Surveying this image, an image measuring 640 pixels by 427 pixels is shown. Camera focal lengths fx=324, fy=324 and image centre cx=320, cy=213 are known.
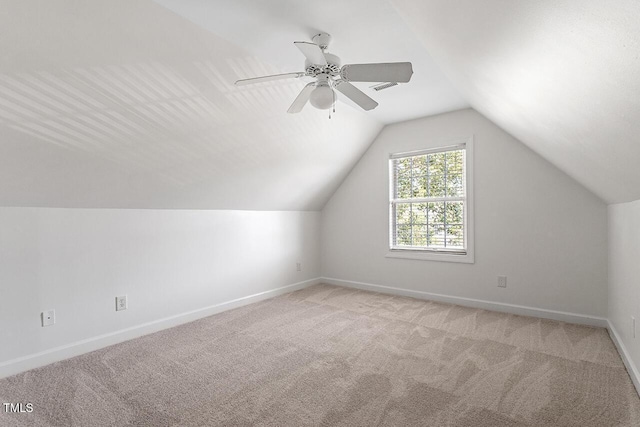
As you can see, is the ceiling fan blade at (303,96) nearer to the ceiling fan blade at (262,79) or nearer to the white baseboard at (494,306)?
the ceiling fan blade at (262,79)

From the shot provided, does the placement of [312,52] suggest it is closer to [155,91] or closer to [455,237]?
[155,91]

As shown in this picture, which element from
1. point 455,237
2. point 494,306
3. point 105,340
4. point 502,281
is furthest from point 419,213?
point 105,340

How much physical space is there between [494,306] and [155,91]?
391 centimetres

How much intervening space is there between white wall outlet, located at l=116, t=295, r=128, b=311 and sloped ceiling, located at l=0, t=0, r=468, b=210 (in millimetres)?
826

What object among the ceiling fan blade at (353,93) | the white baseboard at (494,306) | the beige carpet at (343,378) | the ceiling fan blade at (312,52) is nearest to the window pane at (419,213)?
the white baseboard at (494,306)

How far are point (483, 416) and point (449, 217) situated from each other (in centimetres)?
265

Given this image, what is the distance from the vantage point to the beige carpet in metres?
1.80

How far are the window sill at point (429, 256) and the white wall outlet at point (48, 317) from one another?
3595 millimetres

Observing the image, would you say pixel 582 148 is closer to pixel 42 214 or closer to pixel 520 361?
pixel 520 361

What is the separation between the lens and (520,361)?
242 centimetres

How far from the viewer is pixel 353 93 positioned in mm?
2277

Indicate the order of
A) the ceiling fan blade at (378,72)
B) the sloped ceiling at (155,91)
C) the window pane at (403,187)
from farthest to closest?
the window pane at (403,187) → the ceiling fan blade at (378,72) → the sloped ceiling at (155,91)

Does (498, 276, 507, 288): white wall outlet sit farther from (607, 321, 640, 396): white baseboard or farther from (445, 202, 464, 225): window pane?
(607, 321, 640, 396): white baseboard

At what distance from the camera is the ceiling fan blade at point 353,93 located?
217 cm
